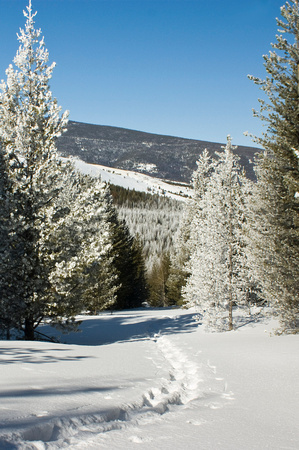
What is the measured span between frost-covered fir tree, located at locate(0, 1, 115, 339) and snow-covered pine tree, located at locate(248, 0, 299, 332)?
5.88m

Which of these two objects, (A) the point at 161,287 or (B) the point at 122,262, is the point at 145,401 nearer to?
(B) the point at 122,262

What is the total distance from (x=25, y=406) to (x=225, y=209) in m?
14.1

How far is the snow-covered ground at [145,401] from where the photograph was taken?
259cm

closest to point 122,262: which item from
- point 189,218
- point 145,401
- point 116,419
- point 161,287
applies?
point 189,218

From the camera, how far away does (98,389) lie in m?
3.96

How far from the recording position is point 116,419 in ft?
10.4

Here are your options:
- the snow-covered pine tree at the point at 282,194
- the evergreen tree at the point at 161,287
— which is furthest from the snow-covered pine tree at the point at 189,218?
the evergreen tree at the point at 161,287

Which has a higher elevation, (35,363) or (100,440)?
(100,440)

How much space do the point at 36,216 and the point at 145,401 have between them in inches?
295

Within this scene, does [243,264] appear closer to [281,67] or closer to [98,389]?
[281,67]

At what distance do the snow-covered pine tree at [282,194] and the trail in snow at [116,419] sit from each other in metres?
6.47

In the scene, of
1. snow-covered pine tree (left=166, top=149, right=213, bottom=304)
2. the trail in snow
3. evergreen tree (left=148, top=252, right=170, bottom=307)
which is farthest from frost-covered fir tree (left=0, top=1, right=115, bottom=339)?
evergreen tree (left=148, top=252, right=170, bottom=307)

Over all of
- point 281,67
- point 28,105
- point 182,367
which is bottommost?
point 182,367

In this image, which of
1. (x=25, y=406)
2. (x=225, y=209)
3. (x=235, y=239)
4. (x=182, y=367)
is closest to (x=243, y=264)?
(x=235, y=239)
